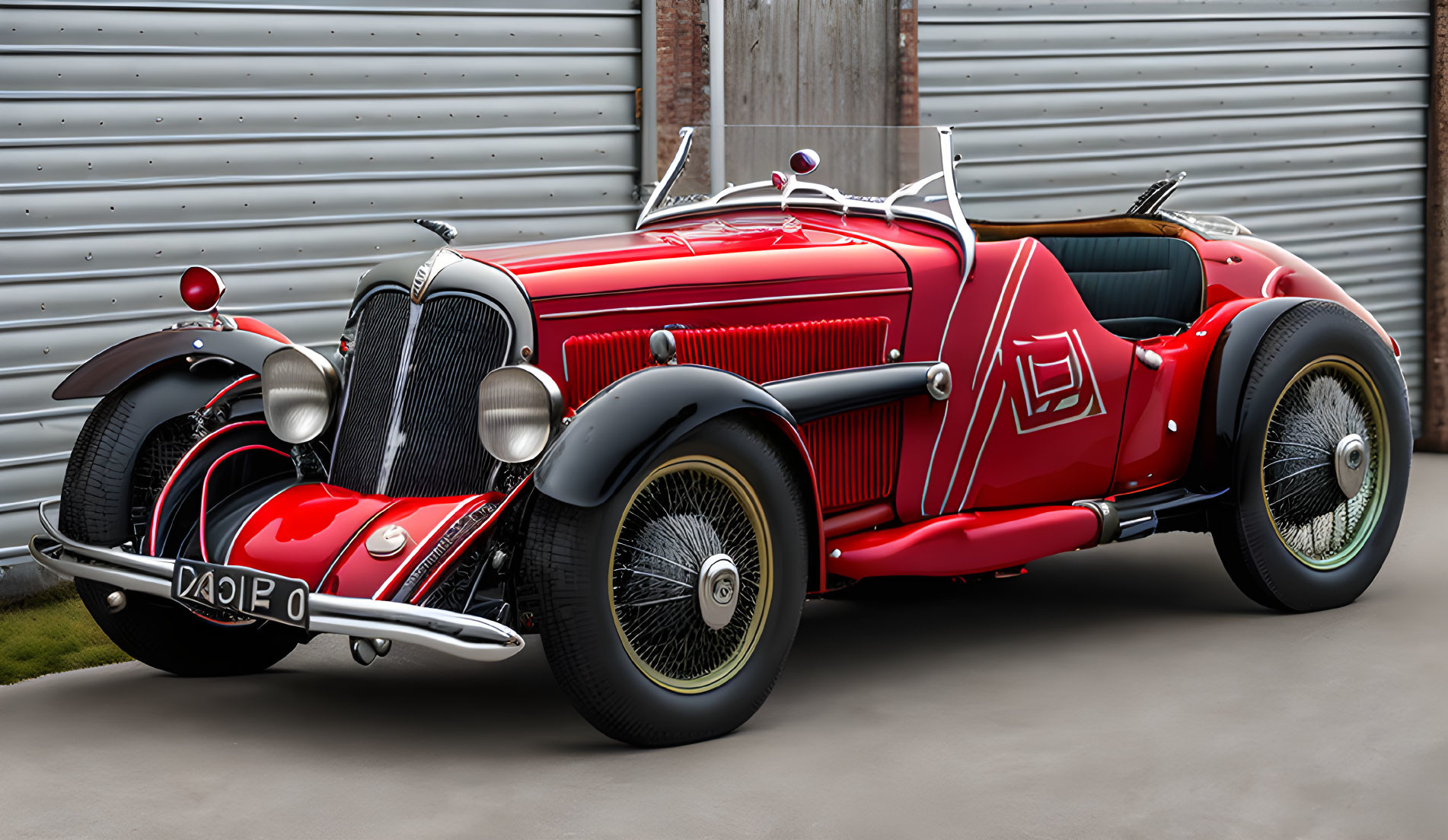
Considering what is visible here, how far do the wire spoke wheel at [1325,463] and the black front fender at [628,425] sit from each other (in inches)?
91.2

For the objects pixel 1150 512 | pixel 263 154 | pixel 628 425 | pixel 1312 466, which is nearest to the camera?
pixel 628 425

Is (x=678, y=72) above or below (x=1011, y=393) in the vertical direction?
above

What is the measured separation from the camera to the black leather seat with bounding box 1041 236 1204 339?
615cm

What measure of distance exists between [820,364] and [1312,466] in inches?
78.2

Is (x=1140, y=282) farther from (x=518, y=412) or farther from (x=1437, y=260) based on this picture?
(x=1437, y=260)

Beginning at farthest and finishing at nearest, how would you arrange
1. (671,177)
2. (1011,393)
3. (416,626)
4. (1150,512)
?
(671,177) < (1150,512) < (1011,393) < (416,626)

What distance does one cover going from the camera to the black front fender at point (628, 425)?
3.87 meters

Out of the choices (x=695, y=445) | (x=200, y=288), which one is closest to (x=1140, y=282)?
(x=695, y=445)

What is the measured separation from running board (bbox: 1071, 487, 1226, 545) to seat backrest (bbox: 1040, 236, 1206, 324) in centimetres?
95

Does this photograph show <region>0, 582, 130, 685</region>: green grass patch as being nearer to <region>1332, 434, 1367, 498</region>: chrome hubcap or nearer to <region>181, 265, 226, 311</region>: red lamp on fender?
<region>181, 265, 226, 311</region>: red lamp on fender

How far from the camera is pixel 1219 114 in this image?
31.8 feet

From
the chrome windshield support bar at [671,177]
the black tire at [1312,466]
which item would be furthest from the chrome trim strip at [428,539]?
the black tire at [1312,466]

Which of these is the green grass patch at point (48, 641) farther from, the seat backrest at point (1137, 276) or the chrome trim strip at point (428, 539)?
the seat backrest at point (1137, 276)

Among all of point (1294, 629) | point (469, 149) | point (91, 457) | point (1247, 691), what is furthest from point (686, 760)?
point (469, 149)
